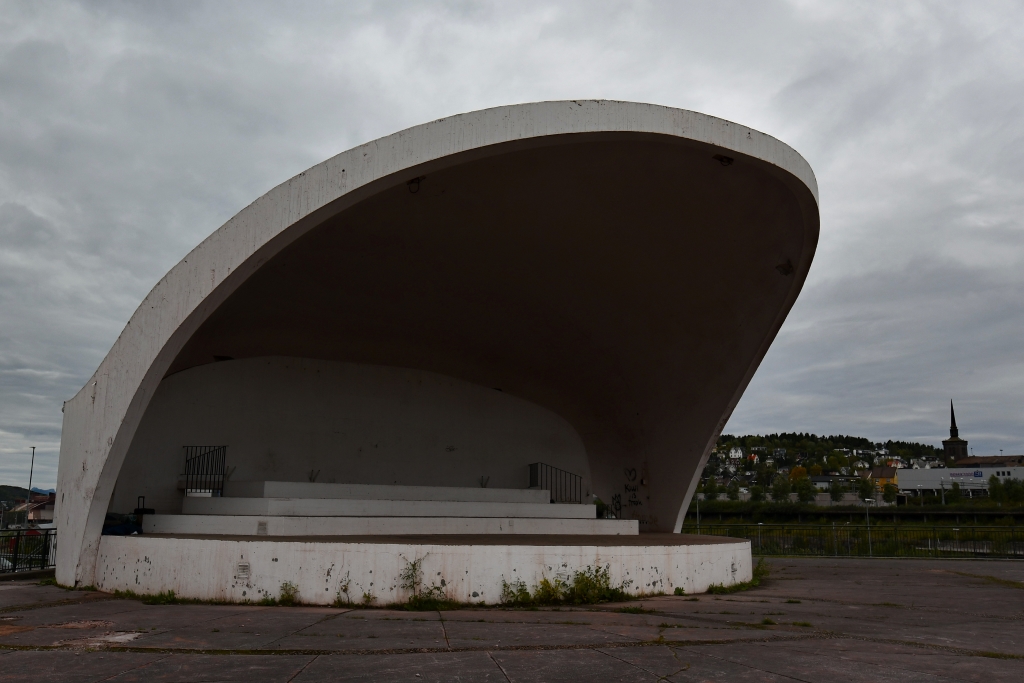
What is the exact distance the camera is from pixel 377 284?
13539mm

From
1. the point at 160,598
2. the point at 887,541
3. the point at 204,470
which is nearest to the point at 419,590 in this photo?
the point at 160,598

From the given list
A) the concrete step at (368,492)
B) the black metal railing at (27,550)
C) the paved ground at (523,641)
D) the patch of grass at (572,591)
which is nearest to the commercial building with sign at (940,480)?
the concrete step at (368,492)

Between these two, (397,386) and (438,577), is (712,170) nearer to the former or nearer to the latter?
(438,577)

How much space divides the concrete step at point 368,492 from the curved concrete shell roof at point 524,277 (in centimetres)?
291

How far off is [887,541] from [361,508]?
52.0 ft

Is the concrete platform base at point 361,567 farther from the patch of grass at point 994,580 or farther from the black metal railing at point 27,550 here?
the patch of grass at point 994,580

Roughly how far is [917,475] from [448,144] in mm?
79395

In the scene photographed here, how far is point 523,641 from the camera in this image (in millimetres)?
6316

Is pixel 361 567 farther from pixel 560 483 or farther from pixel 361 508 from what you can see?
pixel 560 483

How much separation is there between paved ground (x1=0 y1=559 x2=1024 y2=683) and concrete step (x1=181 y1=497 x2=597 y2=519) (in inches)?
108

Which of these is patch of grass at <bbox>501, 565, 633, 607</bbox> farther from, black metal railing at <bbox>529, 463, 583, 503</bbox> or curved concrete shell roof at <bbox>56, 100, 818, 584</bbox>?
black metal railing at <bbox>529, 463, 583, 503</bbox>

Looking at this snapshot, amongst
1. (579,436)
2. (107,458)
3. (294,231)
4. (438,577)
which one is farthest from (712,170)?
(579,436)

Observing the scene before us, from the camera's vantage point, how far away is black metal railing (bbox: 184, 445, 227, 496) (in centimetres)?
1458

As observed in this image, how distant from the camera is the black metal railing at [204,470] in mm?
14578
